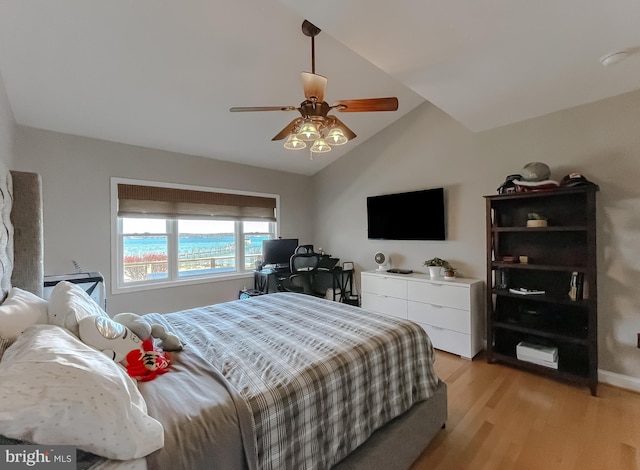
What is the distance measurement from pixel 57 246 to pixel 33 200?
54.4 inches

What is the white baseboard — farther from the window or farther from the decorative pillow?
the window

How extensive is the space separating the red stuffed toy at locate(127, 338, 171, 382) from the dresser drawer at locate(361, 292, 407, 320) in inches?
107

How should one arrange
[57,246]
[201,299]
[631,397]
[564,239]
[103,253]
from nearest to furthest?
[631,397], [564,239], [57,246], [103,253], [201,299]

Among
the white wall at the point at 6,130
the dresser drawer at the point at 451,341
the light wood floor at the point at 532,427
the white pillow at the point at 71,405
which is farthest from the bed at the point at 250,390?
the dresser drawer at the point at 451,341

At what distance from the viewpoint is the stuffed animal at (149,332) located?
1.47 m

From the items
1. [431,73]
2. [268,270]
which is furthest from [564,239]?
[268,270]

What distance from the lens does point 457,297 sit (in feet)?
9.70

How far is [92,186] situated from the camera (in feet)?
10.3

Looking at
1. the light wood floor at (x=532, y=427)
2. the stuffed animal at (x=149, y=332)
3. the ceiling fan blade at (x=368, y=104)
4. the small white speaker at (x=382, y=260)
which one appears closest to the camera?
the stuffed animal at (x=149, y=332)

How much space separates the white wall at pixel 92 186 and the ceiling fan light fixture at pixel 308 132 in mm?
2350

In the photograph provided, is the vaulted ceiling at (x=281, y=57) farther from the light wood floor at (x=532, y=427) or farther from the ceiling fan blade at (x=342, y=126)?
the light wood floor at (x=532, y=427)

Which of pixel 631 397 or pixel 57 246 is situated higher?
pixel 57 246

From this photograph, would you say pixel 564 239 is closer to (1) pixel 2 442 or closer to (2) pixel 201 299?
(1) pixel 2 442

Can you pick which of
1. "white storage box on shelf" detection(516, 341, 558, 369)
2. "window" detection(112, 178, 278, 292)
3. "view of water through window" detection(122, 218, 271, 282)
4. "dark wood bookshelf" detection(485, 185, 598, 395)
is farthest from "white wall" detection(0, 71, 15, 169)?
"white storage box on shelf" detection(516, 341, 558, 369)
